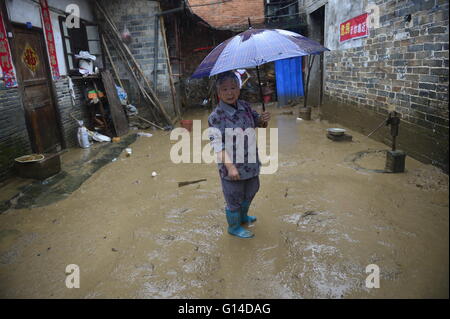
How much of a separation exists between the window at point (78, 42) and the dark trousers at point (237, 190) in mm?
6070

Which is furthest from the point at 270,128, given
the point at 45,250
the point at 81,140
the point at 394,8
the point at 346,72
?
the point at 45,250

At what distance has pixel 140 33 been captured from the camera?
8.85 m

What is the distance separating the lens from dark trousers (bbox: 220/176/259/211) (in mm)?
2752

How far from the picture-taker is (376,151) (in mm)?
5492

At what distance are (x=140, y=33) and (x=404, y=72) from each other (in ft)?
23.2

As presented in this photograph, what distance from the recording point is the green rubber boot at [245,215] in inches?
120

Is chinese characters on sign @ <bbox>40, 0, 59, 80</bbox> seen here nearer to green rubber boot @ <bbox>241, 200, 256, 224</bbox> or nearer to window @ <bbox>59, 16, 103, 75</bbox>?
window @ <bbox>59, 16, 103, 75</bbox>

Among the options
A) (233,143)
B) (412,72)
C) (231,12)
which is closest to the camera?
(233,143)

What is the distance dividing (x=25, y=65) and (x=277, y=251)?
18.3 feet

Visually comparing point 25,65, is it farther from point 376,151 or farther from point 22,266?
point 376,151

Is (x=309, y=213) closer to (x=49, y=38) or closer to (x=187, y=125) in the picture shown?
(x=187, y=125)
